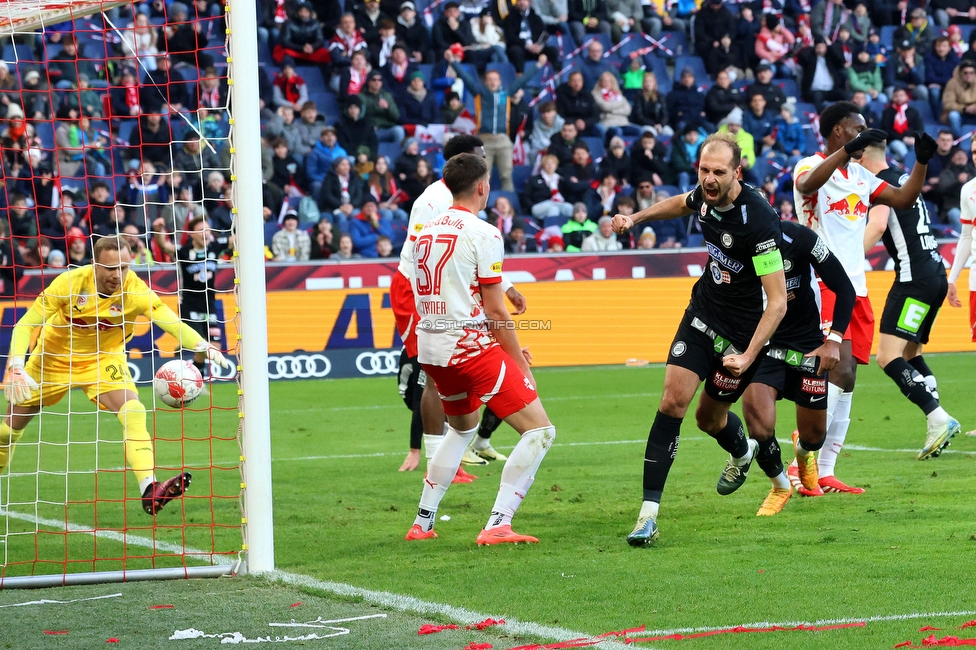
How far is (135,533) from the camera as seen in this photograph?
7.30 metres

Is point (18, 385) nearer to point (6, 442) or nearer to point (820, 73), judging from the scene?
point (6, 442)

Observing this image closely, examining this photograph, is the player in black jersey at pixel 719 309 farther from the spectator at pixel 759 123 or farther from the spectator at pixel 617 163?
the spectator at pixel 759 123

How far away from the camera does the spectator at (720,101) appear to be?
2180cm

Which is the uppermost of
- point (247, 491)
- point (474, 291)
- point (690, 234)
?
point (474, 291)

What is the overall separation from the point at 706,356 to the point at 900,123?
1747 cm

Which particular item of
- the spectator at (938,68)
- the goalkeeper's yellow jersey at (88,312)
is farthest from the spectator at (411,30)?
the goalkeeper's yellow jersey at (88,312)

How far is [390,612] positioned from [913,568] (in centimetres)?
235

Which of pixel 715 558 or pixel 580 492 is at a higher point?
pixel 715 558

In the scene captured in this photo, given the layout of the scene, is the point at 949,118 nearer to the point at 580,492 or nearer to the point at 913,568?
the point at 580,492

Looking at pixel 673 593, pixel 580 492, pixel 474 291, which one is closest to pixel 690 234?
pixel 580 492

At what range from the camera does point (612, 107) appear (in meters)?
21.8

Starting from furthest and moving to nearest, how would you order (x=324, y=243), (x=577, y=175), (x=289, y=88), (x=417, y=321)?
(x=289, y=88)
(x=577, y=175)
(x=324, y=243)
(x=417, y=321)

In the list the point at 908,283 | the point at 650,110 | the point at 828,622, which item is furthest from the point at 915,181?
the point at 650,110

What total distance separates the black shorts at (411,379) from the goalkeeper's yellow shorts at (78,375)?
2222mm
